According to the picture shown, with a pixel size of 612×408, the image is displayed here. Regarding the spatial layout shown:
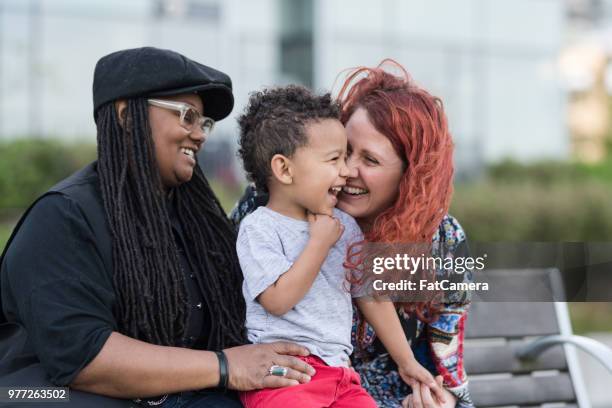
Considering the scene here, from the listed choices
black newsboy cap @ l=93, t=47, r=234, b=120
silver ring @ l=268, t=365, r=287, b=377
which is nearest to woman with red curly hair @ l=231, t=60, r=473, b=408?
silver ring @ l=268, t=365, r=287, b=377

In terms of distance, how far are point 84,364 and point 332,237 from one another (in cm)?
80

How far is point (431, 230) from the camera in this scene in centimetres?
285

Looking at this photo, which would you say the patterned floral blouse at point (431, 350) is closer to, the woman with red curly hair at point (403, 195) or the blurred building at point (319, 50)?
the woman with red curly hair at point (403, 195)

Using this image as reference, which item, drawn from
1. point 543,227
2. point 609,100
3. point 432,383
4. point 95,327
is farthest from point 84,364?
point 609,100

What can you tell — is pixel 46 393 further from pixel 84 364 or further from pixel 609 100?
pixel 609 100

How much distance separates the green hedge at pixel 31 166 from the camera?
27.7 ft

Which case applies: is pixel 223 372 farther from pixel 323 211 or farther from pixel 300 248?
pixel 323 211

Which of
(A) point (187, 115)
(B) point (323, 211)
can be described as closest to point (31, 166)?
(A) point (187, 115)

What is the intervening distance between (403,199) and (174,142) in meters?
0.78

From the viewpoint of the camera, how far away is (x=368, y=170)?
2.79 metres

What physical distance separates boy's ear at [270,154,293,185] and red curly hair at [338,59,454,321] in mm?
317

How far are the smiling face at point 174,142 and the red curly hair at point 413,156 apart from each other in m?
0.54

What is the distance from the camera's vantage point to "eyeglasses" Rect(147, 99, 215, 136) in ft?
8.63

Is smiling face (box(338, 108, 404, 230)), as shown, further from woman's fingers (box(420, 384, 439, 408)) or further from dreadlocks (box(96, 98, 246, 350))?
woman's fingers (box(420, 384, 439, 408))
